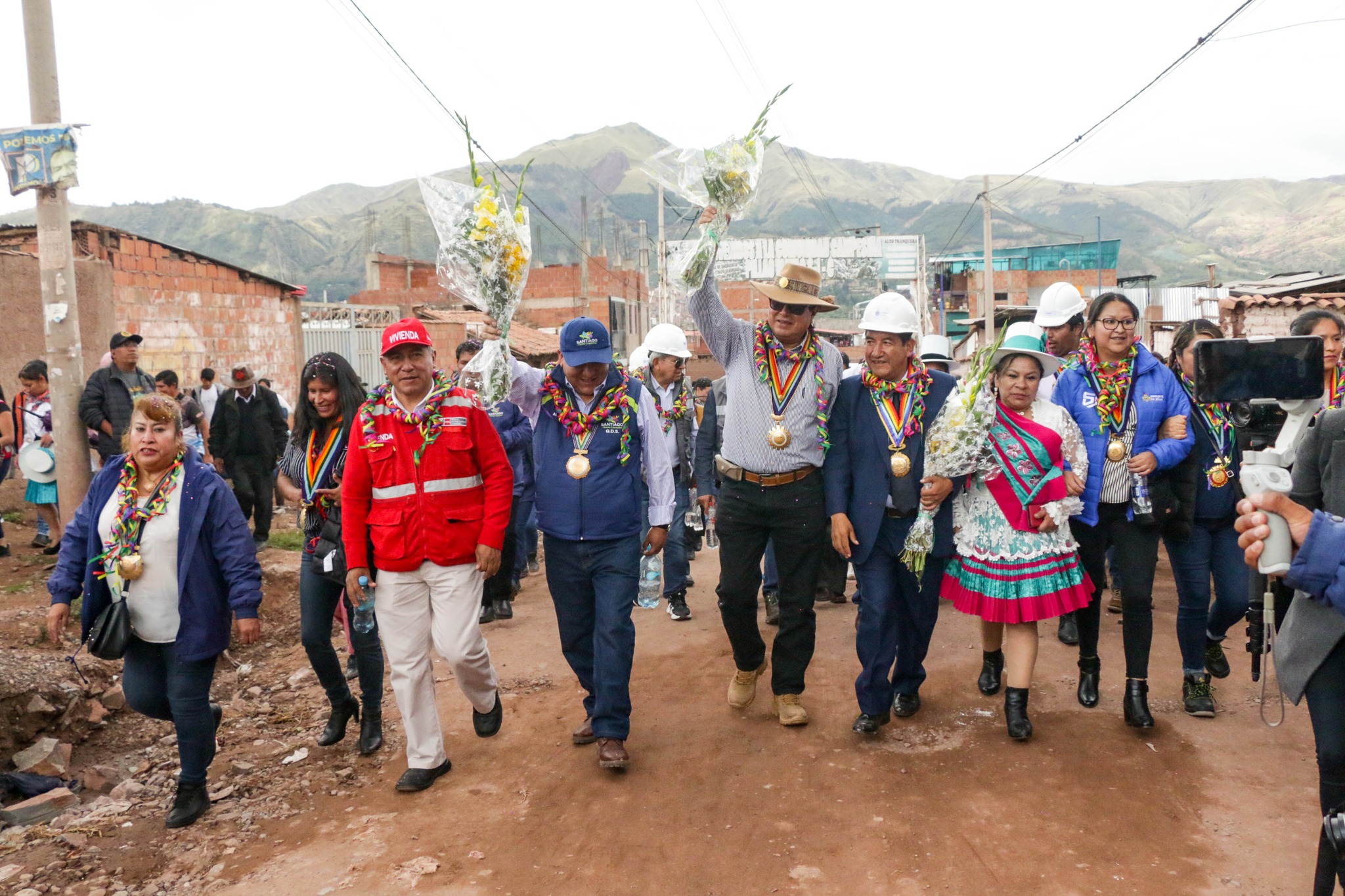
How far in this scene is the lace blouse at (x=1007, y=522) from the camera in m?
4.64

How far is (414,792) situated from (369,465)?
1540mm

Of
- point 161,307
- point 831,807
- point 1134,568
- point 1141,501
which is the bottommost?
point 831,807

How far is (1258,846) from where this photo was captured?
11.8 feet

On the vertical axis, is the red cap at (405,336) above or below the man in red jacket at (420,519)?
above

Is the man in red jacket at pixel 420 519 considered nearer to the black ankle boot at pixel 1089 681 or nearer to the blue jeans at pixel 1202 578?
the black ankle boot at pixel 1089 681

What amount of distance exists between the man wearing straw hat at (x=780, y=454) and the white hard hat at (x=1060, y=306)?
1.69 m

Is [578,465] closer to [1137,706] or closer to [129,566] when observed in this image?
[129,566]

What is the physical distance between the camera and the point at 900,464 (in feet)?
15.6

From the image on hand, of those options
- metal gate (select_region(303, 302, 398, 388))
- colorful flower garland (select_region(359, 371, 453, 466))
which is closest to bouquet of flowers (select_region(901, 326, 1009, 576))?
colorful flower garland (select_region(359, 371, 453, 466))

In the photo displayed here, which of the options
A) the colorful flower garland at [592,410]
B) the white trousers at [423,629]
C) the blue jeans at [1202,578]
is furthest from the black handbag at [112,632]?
the blue jeans at [1202,578]

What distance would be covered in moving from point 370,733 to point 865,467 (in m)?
2.92

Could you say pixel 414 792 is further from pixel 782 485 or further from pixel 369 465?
pixel 782 485

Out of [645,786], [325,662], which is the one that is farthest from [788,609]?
[325,662]

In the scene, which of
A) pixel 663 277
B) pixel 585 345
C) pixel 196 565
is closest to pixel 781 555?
pixel 585 345
